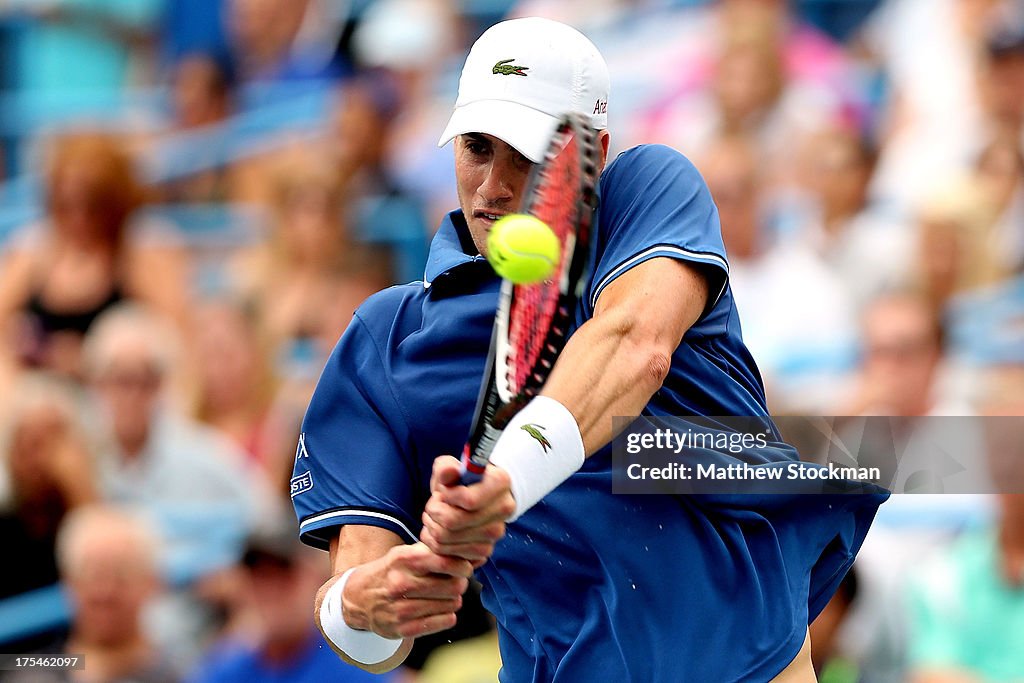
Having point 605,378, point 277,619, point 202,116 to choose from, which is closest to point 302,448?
point 605,378

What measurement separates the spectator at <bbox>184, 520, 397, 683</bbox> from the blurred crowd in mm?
13

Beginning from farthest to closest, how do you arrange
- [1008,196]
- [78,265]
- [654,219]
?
[78,265] → [1008,196] → [654,219]

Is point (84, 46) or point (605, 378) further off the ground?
point (84, 46)

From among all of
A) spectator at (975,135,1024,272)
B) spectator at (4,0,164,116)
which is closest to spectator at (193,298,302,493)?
spectator at (4,0,164,116)

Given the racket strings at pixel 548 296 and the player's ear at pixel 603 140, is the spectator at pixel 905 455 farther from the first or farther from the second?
the racket strings at pixel 548 296

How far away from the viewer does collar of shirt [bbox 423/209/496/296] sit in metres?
3.56

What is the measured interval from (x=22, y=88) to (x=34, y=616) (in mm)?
5092

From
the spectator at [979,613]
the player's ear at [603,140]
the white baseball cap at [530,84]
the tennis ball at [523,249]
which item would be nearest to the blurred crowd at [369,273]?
the spectator at [979,613]

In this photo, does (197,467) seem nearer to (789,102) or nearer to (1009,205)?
(789,102)

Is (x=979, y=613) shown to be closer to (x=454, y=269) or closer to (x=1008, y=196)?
(x=1008, y=196)

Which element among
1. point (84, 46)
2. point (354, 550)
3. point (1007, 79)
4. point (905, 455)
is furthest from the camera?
point (84, 46)

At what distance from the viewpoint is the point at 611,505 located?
3.35 meters

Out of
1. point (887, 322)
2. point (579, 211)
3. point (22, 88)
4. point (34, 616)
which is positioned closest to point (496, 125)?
point (579, 211)

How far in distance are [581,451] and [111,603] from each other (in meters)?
4.15
